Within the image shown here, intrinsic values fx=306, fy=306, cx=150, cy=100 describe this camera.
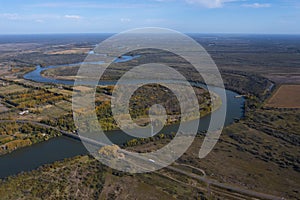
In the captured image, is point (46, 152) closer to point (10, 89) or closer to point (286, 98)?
point (10, 89)

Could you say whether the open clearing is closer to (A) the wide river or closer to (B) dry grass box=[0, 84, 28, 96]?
(A) the wide river

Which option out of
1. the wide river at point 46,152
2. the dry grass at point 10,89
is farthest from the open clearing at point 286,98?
the dry grass at point 10,89

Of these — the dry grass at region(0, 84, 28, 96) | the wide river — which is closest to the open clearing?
the wide river

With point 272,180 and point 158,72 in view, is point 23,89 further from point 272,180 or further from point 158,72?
point 272,180

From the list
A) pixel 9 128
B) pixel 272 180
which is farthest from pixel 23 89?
pixel 272 180

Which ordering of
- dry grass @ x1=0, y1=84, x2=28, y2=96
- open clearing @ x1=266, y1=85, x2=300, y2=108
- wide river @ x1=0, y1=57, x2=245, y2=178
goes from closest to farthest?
wide river @ x1=0, y1=57, x2=245, y2=178 → open clearing @ x1=266, y1=85, x2=300, y2=108 → dry grass @ x1=0, y1=84, x2=28, y2=96

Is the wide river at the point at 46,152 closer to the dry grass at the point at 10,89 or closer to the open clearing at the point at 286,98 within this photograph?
the open clearing at the point at 286,98

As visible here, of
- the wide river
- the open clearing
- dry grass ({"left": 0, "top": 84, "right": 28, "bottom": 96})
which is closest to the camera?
the wide river

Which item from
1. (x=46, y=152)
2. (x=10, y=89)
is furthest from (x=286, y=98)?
(x=10, y=89)
